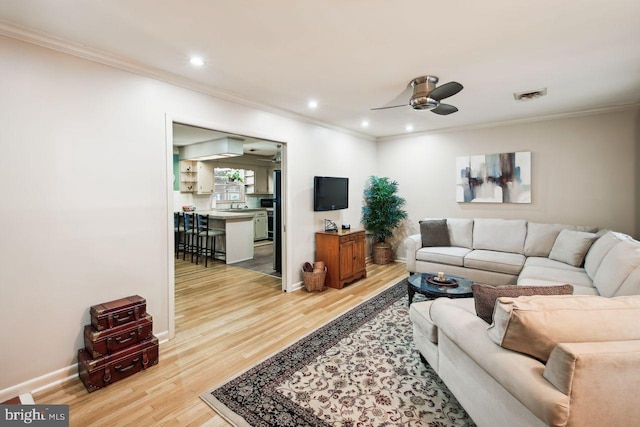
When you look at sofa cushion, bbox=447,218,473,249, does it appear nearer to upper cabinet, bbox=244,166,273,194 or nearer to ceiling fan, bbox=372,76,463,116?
ceiling fan, bbox=372,76,463,116

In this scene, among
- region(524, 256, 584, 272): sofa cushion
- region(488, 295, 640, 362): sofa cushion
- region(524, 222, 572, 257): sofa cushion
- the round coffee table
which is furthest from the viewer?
region(524, 222, 572, 257): sofa cushion

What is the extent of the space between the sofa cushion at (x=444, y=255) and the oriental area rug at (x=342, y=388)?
184cm

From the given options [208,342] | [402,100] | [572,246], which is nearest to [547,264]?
[572,246]

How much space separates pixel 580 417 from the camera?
117 centimetres

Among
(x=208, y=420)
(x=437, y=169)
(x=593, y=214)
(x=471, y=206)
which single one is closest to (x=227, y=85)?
(x=208, y=420)

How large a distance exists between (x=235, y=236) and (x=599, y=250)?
574cm

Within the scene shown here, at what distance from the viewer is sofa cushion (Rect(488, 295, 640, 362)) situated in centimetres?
131

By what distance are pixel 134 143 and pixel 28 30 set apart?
38.3 inches

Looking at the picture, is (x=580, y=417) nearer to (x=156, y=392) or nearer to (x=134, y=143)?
(x=156, y=392)

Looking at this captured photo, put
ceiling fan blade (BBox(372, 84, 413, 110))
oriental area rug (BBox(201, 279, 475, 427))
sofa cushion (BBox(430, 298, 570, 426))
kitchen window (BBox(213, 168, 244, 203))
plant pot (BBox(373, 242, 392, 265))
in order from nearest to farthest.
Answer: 1. sofa cushion (BBox(430, 298, 570, 426))
2. oriental area rug (BBox(201, 279, 475, 427))
3. ceiling fan blade (BBox(372, 84, 413, 110))
4. plant pot (BBox(373, 242, 392, 265))
5. kitchen window (BBox(213, 168, 244, 203))

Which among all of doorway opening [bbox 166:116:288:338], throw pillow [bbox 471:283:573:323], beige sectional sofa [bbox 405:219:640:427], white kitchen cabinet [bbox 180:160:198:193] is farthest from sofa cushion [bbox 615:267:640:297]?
white kitchen cabinet [bbox 180:160:198:193]

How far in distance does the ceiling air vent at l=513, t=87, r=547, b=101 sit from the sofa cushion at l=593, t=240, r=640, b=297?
6.10 ft

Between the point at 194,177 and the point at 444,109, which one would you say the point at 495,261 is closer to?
the point at 444,109

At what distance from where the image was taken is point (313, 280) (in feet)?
14.2
